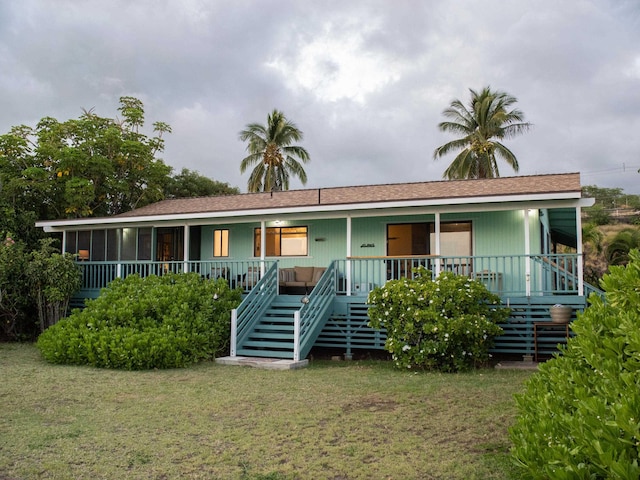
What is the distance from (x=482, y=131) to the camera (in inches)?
1214

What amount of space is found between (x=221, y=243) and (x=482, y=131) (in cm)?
1917

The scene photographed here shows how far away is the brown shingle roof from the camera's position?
12898 mm

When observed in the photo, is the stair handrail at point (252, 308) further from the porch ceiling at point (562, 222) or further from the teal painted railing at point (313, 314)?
the porch ceiling at point (562, 222)

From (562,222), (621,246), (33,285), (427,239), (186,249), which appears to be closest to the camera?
(427,239)

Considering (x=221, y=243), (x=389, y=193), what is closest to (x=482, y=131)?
(x=389, y=193)

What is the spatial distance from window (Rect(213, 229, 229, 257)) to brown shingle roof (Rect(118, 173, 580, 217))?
2.54 ft

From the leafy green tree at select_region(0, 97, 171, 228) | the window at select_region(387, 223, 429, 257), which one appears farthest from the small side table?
the leafy green tree at select_region(0, 97, 171, 228)

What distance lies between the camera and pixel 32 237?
17.7 m

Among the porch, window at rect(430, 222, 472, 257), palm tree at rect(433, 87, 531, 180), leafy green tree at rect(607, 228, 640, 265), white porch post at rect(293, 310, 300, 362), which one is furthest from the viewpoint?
palm tree at rect(433, 87, 531, 180)

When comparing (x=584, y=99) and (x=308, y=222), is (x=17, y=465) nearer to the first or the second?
(x=308, y=222)

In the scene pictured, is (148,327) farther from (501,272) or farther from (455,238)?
(501,272)

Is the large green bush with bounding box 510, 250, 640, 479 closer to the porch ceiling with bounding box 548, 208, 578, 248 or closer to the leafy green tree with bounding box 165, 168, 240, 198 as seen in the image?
the porch ceiling with bounding box 548, 208, 578, 248

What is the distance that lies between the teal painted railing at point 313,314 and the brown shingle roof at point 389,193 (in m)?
1.89

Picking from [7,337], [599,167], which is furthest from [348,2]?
[599,167]
